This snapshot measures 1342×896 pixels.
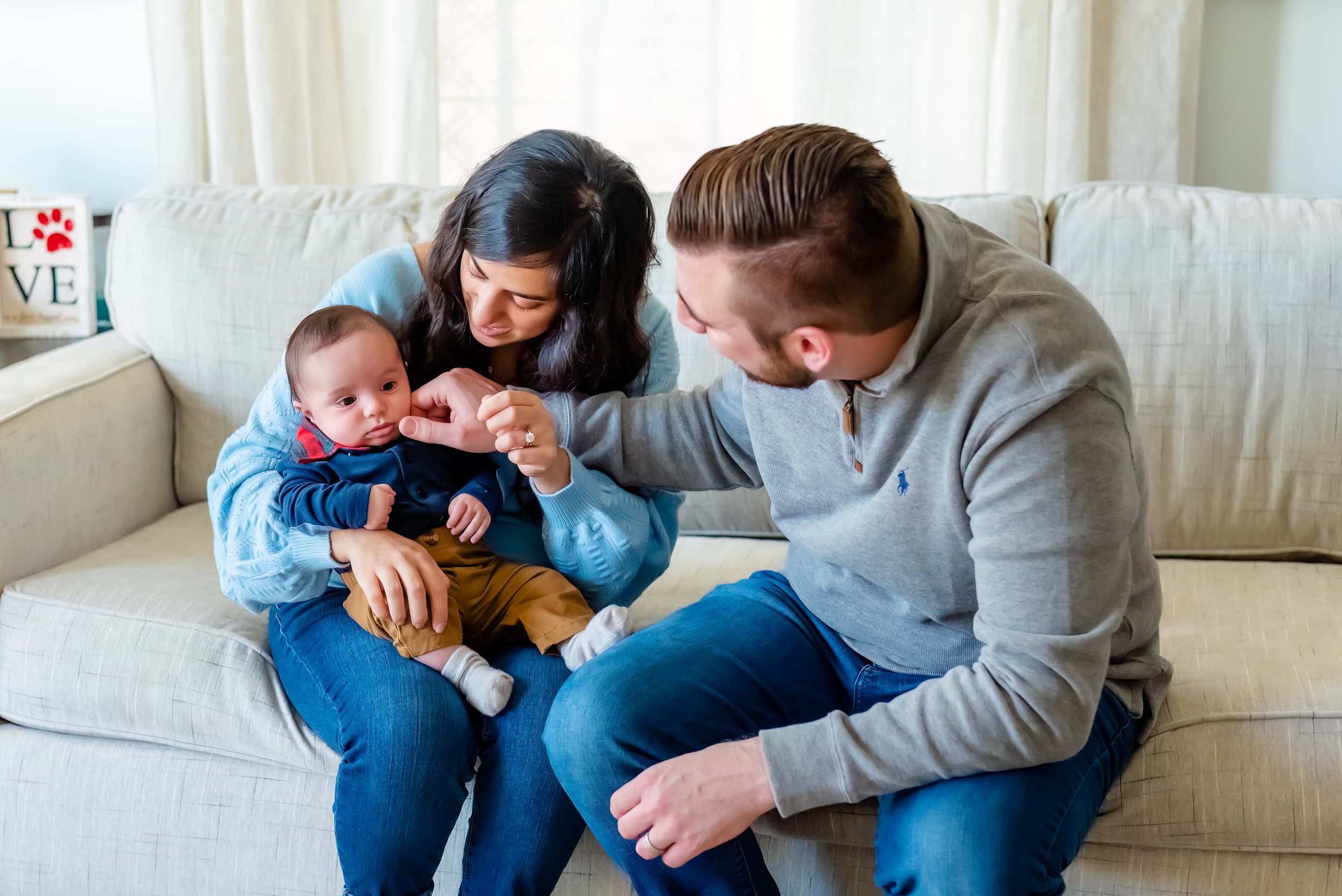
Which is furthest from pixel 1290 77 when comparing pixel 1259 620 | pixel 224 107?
pixel 224 107

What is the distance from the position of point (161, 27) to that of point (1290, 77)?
235cm

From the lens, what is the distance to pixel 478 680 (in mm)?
1225

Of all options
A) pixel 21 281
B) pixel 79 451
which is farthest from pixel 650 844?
pixel 21 281

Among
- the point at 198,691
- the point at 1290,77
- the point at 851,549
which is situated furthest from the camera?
the point at 1290,77

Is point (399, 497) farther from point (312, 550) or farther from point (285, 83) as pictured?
point (285, 83)

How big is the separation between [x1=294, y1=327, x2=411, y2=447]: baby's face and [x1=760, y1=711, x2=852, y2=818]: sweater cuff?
0.62 metres

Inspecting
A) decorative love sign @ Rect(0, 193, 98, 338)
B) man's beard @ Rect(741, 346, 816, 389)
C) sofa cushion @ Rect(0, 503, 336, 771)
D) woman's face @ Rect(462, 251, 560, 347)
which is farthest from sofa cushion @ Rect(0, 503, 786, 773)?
decorative love sign @ Rect(0, 193, 98, 338)

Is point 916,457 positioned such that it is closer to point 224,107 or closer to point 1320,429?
point 1320,429

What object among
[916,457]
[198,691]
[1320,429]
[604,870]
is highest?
[916,457]

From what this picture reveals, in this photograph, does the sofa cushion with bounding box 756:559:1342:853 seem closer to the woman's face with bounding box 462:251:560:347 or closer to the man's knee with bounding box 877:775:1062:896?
the man's knee with bounding box 877:775:1062:896

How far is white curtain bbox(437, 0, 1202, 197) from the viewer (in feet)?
7.04

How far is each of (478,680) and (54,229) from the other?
1540 millimetres

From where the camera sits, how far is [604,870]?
1.24m

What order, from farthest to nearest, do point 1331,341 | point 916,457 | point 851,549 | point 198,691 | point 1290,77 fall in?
point 1290,77 < point 1331,341 < point 198,691 < point 851,549 < point 916,457
